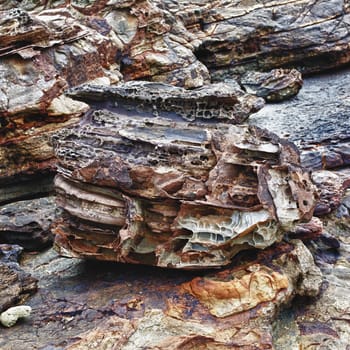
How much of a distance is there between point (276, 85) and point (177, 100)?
707cm

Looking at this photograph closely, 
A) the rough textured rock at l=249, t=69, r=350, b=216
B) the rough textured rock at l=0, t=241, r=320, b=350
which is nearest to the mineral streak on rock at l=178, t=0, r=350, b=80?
the rough textured rock at l=249, t=69, r=350, b=216

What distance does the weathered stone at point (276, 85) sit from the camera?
12984 millimetres

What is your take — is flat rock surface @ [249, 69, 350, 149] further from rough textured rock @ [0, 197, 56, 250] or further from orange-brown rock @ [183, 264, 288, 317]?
rough textured rock @ [0, 197, 56, 250]

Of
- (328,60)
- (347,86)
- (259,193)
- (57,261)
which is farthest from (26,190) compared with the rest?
(328,60)

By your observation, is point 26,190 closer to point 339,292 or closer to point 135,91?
point 135,91

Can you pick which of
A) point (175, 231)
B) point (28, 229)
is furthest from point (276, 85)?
point (175, 231)

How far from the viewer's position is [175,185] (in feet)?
19.5

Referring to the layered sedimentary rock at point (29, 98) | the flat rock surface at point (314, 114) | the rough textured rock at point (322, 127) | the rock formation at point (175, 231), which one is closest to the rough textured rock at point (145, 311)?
the rock formation at point (175, 231)

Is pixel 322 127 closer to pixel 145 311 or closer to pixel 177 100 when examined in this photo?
pixel 177 100

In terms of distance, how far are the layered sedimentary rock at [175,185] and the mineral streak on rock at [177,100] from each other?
0.6 inches

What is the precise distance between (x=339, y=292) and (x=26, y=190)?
6.04 meters

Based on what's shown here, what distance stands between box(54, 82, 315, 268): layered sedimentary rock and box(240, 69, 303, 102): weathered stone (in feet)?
21.6

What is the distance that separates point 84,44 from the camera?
1088 cm

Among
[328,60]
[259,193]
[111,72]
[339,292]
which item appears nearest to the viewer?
[259,193]
